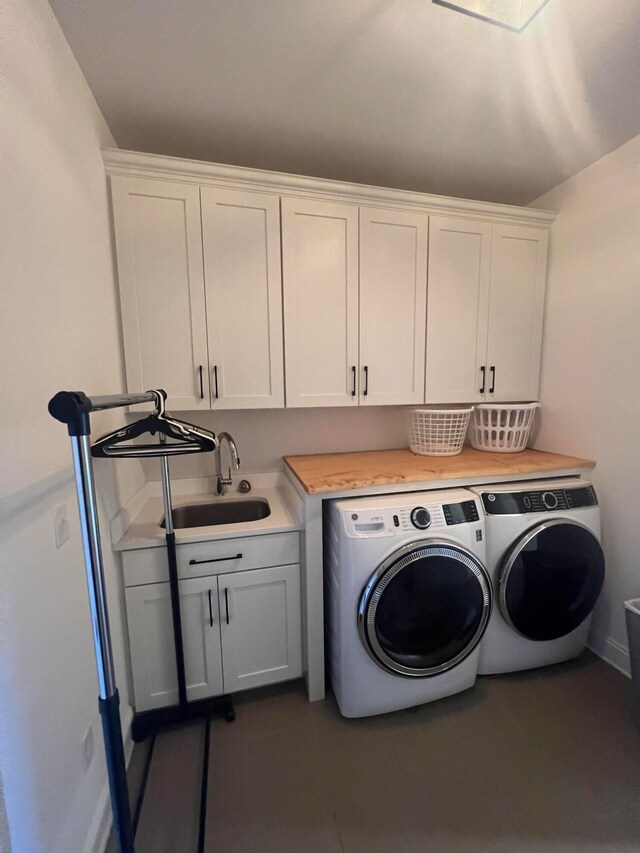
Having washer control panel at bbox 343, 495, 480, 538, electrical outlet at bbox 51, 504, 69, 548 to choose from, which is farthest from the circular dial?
electrical outlet at bbox 51, 504, 69, 548

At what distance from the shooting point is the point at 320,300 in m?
1.77

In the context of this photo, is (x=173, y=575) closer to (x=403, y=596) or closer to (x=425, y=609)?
(x=403, y=596)

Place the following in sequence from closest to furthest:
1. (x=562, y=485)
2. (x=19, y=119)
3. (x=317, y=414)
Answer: (x=19, y=119)
(x=562, y=485)
(x=317, y=414)

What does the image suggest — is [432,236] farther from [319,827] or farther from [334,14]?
[319,827]

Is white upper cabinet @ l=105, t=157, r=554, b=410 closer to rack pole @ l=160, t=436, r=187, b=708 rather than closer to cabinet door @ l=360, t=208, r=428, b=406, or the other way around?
cabinet door @ l=360, t=208, r=428, b=406

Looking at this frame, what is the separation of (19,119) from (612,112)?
223 centimetres

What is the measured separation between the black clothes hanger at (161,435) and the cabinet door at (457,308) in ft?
4.63

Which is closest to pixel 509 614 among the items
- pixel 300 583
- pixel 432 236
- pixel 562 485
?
pixel 562 485

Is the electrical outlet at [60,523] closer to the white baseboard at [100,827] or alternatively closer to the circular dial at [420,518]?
the white baseboard at [100,827]

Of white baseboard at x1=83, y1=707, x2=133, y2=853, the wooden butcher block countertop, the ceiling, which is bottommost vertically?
white baseboard at x1=83, y1=707, x2=133, y2=853

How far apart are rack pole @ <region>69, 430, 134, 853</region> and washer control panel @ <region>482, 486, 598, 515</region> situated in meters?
1.51

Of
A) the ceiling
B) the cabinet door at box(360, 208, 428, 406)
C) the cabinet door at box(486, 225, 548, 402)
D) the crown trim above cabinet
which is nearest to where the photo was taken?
the ceiling

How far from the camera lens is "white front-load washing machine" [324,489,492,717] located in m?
1.38

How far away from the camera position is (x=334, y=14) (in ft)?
3.52
